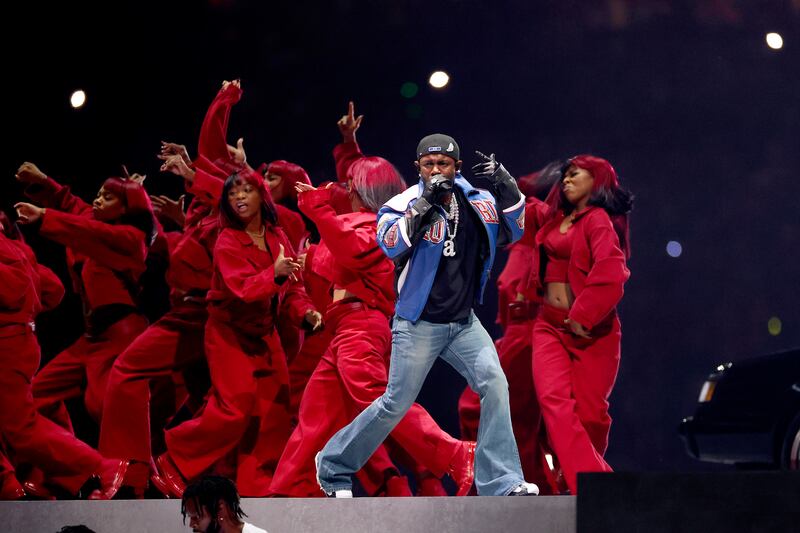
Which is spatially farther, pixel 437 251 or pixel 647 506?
pixel 437 251

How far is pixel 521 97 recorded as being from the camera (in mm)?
8180

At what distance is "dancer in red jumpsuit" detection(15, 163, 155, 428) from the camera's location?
7488mm

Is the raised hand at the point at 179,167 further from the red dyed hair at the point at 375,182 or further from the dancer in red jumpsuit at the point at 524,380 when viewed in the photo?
the dancer in red jumpsuit at the point at 524,380

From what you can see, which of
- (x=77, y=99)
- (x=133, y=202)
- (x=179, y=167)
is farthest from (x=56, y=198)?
(x=77, y=99)

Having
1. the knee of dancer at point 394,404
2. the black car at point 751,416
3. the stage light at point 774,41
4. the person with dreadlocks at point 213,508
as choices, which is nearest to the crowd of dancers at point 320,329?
the knee of dancer at point 394,404

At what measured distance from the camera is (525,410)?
711 cm

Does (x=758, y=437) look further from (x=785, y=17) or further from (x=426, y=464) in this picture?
(x=785, y=17)

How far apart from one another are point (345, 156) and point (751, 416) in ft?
10.7

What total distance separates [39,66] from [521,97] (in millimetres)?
3803

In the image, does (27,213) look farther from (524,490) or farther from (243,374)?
(524,490)

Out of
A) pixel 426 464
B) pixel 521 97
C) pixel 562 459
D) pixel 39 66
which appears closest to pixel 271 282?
pixel 426 464

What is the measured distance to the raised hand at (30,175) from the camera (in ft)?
25.9

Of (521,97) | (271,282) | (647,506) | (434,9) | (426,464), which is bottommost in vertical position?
(426,464)

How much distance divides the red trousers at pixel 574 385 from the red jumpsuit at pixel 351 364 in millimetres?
578
